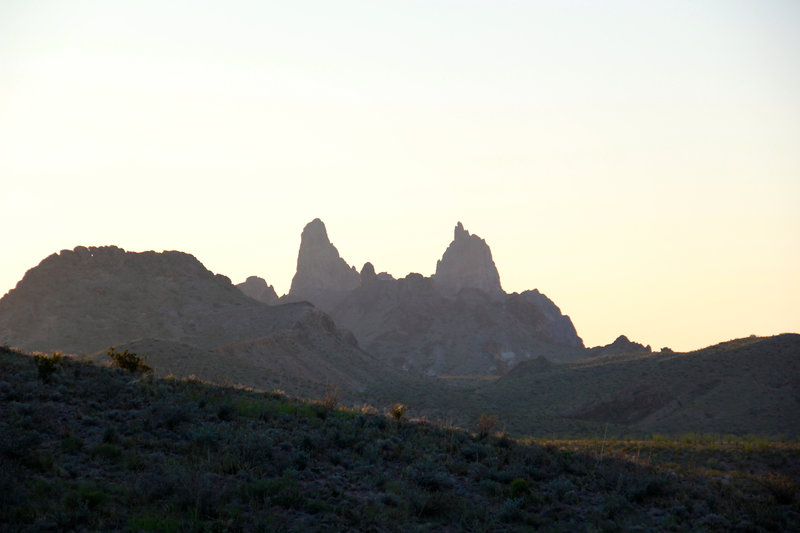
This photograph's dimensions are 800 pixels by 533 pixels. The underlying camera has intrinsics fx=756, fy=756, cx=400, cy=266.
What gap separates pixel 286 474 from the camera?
61.6ft

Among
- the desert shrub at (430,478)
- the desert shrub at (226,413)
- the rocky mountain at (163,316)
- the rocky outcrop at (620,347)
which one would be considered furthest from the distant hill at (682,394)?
the rocky outcrop at (620,347)

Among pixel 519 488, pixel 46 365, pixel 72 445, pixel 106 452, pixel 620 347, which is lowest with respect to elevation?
pixel 519 488

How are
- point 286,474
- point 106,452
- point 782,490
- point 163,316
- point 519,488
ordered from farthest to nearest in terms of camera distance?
point 163,316
point 782,490
point 519,488
point 106,452
point 286,474

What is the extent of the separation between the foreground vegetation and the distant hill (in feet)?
117

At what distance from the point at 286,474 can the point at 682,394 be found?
60.6 meters

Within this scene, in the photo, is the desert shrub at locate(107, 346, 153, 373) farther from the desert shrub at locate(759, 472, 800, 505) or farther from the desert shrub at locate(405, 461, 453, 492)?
the desert shrub at locate(759, 472, 800, 505)

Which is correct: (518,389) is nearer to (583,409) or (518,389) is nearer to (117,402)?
(583,409)

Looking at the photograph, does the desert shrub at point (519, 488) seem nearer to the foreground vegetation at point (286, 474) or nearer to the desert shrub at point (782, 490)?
the foreground vegetation at point (286, 474)

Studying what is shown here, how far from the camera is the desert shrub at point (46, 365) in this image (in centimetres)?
2477

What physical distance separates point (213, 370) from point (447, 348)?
114 meters

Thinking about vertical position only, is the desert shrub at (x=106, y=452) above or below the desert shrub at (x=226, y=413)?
below

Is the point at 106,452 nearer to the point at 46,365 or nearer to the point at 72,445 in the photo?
the point at 72,445

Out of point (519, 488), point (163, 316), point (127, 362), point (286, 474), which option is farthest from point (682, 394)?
point (163, 316)

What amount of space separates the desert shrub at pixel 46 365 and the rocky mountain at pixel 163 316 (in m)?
56.0
